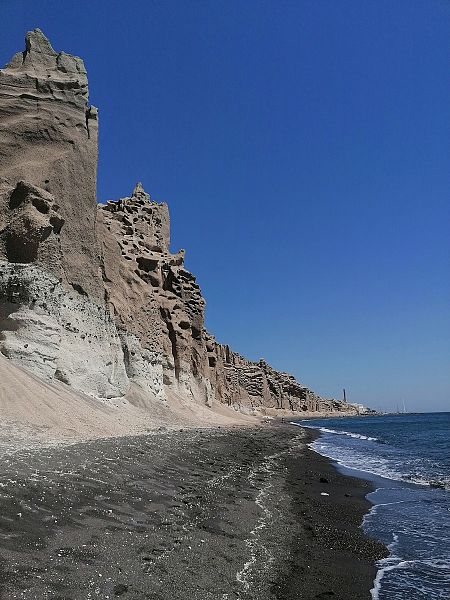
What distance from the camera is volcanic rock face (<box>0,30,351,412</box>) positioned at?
68.6 ft

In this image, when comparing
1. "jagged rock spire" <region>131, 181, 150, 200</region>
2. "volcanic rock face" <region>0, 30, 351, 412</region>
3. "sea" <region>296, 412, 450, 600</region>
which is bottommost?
"sea" <region>296, 412, 450, 600</region>

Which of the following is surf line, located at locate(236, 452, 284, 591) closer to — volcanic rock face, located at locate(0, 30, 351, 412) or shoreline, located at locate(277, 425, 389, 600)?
shoreline, located at locate(277, 425, 389, 600)

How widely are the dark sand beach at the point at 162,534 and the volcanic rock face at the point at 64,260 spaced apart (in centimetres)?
993

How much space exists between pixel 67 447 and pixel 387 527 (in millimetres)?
8469

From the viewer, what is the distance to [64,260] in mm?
24734

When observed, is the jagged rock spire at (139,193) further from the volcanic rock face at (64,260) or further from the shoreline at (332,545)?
the shoreline at (332,545)

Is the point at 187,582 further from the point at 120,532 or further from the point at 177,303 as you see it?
the point at 177,303

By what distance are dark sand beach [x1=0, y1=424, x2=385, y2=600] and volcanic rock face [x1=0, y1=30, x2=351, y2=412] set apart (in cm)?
993

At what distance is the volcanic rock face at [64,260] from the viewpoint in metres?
20.9

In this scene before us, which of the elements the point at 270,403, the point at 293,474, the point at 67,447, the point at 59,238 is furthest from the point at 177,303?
the point at 270,403

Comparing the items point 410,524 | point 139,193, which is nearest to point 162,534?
point 410,524

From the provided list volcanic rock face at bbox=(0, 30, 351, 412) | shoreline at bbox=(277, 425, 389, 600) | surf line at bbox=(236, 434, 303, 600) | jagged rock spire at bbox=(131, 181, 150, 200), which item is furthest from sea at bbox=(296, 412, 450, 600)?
jagged rock spire at bbox=(131, 181, 150, 200)

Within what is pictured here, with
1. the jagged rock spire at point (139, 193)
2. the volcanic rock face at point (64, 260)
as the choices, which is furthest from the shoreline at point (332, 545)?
the jagged rock spire at point (139, 193)

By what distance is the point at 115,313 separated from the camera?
1252 inches
